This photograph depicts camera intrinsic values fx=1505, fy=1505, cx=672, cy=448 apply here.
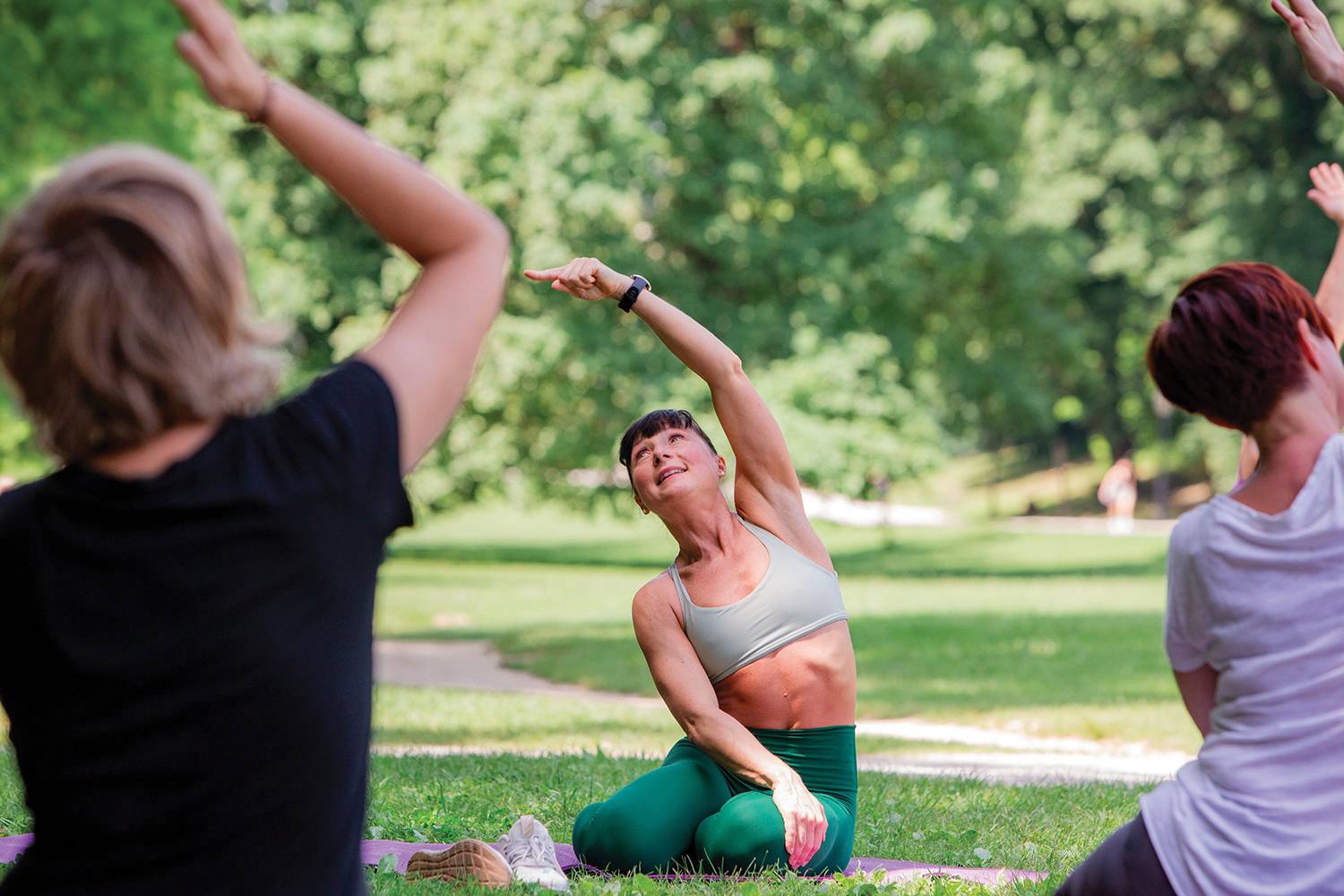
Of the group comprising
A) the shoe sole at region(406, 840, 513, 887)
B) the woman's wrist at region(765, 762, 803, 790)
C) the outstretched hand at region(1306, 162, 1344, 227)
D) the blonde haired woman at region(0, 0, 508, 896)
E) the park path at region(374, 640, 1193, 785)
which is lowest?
the park path at region(374, 640, 1193, 785)

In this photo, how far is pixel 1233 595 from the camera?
8.57 feet

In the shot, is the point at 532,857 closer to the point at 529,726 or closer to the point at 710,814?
the point at 710,814

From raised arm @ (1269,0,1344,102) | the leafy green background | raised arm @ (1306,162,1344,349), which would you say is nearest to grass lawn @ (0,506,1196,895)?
raised arm @ (1306,162,1344,349)

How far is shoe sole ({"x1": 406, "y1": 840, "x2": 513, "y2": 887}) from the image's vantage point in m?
4.23

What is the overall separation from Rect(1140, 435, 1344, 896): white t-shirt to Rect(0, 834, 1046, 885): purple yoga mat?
1.90 metres

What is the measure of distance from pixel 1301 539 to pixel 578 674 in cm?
A: 1143

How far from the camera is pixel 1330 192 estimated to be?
335cm

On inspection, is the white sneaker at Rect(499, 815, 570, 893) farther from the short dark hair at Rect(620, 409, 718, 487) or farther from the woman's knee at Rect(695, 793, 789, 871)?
the short dark hair at Rect(620, 409, 718, 487)

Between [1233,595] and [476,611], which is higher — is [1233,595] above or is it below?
above

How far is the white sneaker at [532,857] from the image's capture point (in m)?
4.25

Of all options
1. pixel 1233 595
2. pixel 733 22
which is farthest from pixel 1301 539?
pixel 733 22

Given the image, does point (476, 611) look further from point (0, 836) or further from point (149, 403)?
point (149, 403)

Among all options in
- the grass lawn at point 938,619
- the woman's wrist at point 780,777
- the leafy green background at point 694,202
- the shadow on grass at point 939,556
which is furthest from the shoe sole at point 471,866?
the shadow on grass at point 939,556

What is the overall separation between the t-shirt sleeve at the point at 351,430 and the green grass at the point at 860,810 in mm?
2508
